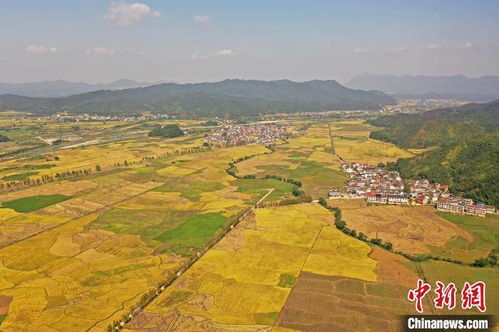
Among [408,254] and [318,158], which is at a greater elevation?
[318,158]

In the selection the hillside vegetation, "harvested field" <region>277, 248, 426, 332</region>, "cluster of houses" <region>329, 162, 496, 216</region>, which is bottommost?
"harvested field" <region>277, 248, 426, 332</region>

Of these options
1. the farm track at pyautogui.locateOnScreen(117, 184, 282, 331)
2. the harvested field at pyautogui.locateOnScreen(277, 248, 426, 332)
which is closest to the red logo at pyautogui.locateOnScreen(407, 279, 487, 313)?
the harvested field at pyautogui.locateOnScreen(277, 248, 426, 332)

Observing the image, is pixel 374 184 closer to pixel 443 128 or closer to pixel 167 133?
pixel 443 128

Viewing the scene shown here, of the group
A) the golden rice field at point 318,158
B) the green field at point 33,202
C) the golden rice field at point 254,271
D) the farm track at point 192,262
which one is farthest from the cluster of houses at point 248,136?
the golden rice field at point 254,271

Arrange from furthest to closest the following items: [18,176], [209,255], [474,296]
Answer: [18,176]
[209,255]
[474,296]

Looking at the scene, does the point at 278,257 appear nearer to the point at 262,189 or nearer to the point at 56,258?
the point at 56,258

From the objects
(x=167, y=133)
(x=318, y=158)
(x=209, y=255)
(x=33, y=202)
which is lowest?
(x=209, y=255)

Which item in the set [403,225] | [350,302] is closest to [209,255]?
[350,302]

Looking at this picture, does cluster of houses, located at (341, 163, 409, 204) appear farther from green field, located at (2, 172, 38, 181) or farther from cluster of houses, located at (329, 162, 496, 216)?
green field, located at (2, 172, 38, 181)
